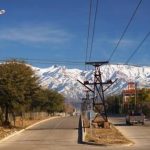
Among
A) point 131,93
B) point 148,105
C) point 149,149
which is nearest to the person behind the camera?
point 149,149

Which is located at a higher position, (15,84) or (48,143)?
(15,84)

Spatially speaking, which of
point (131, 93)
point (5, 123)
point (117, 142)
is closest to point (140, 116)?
point (5, 123)

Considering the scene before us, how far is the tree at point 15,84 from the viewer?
50594 millimetres

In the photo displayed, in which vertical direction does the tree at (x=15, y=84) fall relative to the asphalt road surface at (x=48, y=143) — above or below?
above

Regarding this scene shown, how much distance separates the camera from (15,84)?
2010 inches

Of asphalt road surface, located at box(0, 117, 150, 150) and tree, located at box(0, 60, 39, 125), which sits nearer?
asphalt road surface, located at box(0, 117, 150, 150)

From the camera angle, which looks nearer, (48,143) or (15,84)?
(48,143)

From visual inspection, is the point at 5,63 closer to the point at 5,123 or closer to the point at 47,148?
the point at 5,123

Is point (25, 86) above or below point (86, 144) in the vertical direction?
above

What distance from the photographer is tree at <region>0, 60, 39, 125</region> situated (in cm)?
5059

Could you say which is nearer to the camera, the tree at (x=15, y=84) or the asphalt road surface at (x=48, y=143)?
the asphalt road surface at (x=48, y=143)

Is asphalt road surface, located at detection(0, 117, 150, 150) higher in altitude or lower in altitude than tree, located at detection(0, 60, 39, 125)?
lower

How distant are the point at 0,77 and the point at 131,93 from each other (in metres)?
132

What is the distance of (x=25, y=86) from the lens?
173 ft
